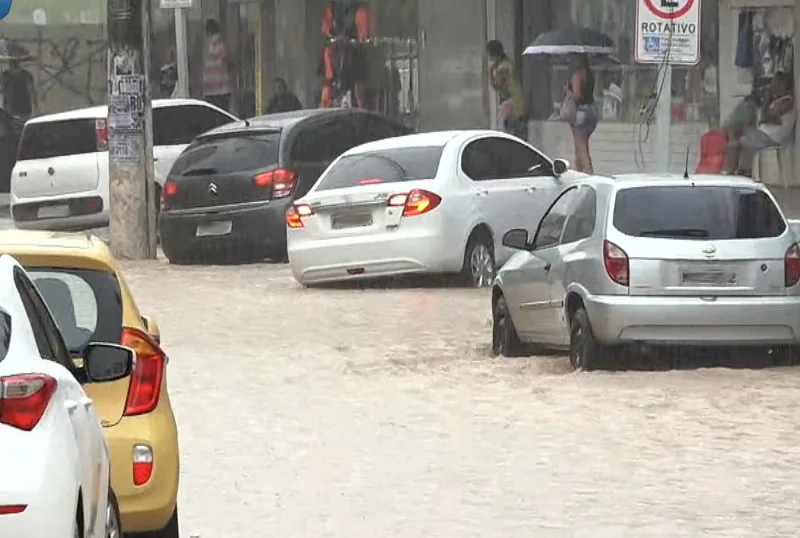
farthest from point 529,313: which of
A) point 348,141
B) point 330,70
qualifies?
point 330,70

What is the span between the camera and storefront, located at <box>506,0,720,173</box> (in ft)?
92.6

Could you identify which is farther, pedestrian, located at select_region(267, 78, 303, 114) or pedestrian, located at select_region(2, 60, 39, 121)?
pedestrian, located at select_region(2, 60, 39, 121)

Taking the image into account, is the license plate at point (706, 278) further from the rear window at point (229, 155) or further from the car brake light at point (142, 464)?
the rear window at point (229, 155)

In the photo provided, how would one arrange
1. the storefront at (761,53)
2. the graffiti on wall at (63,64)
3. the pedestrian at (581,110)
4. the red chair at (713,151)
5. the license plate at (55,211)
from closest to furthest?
the red chair at (713,151) → the license plate at (55,211) → the storefront at (761,53) → the pedestrian at (581,110) → the graffiti on wall at (63,64)

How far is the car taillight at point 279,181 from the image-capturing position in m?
23.0

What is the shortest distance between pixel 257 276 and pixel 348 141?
9.06 feet

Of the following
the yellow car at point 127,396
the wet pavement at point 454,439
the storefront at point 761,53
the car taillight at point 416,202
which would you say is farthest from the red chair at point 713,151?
the yellow car at point 127,396

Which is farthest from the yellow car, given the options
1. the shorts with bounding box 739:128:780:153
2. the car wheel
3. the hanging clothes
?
the hanging clothes

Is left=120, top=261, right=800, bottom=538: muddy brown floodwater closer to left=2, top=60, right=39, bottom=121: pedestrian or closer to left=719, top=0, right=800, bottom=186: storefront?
left=719, top=0, right=800, bottom=186: storefront

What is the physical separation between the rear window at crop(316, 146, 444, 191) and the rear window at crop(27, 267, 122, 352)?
1194 cm

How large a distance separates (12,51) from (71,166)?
13.1 metres

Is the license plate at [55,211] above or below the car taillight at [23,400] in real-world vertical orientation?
below

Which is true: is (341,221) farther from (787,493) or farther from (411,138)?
(787,493)

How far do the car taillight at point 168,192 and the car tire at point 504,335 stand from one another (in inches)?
327
